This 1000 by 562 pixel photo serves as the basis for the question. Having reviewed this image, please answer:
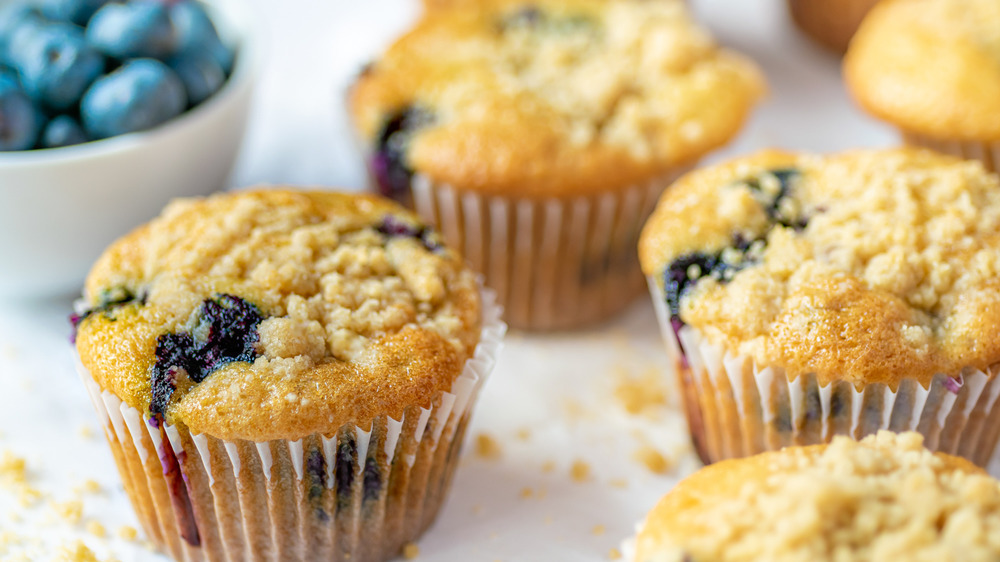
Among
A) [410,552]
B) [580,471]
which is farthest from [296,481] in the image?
[580,471]

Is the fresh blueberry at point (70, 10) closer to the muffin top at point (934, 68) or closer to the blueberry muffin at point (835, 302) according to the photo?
the blueberry muffin at point (835, 302)

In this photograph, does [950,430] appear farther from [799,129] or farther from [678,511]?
[799,129]

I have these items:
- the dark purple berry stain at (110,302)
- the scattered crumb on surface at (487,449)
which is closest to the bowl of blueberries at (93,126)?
the dark purple berry stain at (110,302)

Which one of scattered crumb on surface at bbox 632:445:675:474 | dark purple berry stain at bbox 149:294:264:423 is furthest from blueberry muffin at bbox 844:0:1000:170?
dark purple berry stain at bbox 149:294:264:423

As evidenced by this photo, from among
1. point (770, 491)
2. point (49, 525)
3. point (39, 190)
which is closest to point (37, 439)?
point (49, 525)

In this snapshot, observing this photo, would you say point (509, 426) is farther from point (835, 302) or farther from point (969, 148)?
point (969, 148)
